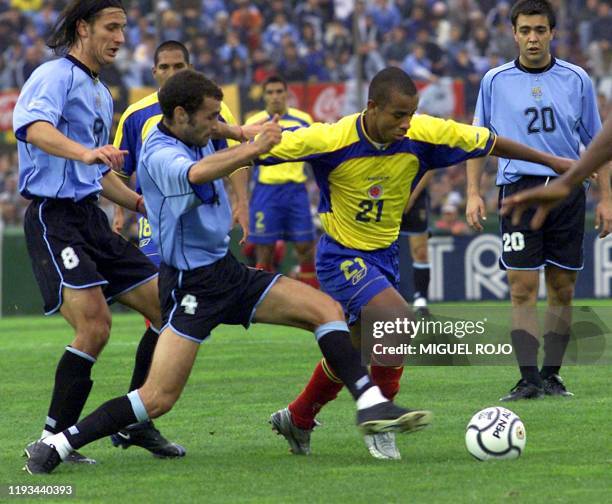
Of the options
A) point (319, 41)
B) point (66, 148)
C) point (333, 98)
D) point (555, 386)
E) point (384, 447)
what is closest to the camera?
point (66, 148)

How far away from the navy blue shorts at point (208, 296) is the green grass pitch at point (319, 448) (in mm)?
712

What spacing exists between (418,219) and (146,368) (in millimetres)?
8193

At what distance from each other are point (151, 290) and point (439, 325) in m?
6.84

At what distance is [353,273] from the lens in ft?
24.2

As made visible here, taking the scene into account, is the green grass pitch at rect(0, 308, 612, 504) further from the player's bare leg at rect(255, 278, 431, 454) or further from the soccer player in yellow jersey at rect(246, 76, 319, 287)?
the soccer player in yellow jersey at rect(246, 76, 319, 287)

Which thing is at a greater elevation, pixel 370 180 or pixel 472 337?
pixel 370 180

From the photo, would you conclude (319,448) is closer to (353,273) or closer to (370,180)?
(353,273)

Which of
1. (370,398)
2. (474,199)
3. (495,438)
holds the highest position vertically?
(474,199)

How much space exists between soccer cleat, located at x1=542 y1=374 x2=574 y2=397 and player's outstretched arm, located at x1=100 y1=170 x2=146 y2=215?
3.07 m

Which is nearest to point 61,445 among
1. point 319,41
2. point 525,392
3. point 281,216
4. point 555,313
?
point 525,392

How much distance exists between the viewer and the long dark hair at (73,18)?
712 cm

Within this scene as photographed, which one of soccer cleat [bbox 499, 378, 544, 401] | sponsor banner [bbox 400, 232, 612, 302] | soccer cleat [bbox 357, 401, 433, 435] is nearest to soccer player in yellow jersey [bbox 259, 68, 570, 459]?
soccer cleat [bbox 357, 401, 433, 435]

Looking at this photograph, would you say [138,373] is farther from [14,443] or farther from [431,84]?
[431,84]

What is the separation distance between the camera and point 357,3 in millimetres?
18578
